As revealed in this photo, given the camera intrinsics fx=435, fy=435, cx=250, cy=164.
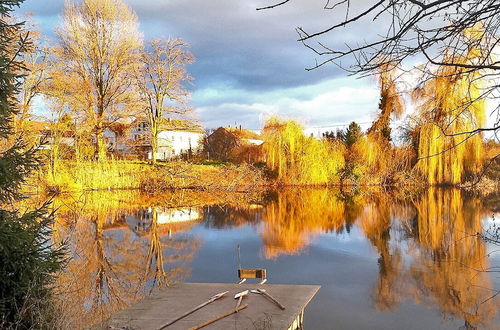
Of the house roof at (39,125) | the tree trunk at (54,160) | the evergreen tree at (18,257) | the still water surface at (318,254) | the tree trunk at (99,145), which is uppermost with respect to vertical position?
the house roof at (39,125)

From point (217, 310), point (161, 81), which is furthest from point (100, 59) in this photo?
point (217, 310)

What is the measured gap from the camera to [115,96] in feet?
91.3

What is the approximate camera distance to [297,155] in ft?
96.7

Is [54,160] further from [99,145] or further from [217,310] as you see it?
[217,310]

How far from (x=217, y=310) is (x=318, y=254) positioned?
19.5ft

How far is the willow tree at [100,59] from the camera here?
26.6m

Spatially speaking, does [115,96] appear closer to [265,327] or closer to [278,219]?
[278,219]

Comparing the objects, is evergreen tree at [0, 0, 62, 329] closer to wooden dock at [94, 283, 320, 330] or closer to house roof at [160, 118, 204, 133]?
wooden dock at [94, 283, 320, 330]

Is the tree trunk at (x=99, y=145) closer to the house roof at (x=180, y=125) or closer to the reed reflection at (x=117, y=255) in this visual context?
the house roof at (x=180, y=125)

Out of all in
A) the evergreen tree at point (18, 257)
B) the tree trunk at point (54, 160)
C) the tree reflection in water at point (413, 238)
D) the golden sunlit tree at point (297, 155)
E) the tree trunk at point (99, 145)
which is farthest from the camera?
the golden sunlit tree at point (297, 155)

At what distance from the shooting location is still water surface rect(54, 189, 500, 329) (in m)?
7.01

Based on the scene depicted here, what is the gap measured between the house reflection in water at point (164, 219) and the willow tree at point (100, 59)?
8903 millimetres

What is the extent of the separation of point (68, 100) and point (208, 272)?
60.5 ft

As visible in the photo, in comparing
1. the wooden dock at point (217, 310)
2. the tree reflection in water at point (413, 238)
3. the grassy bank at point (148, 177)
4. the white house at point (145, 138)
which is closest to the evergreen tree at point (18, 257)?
the wooden dock at point (217, 310)
